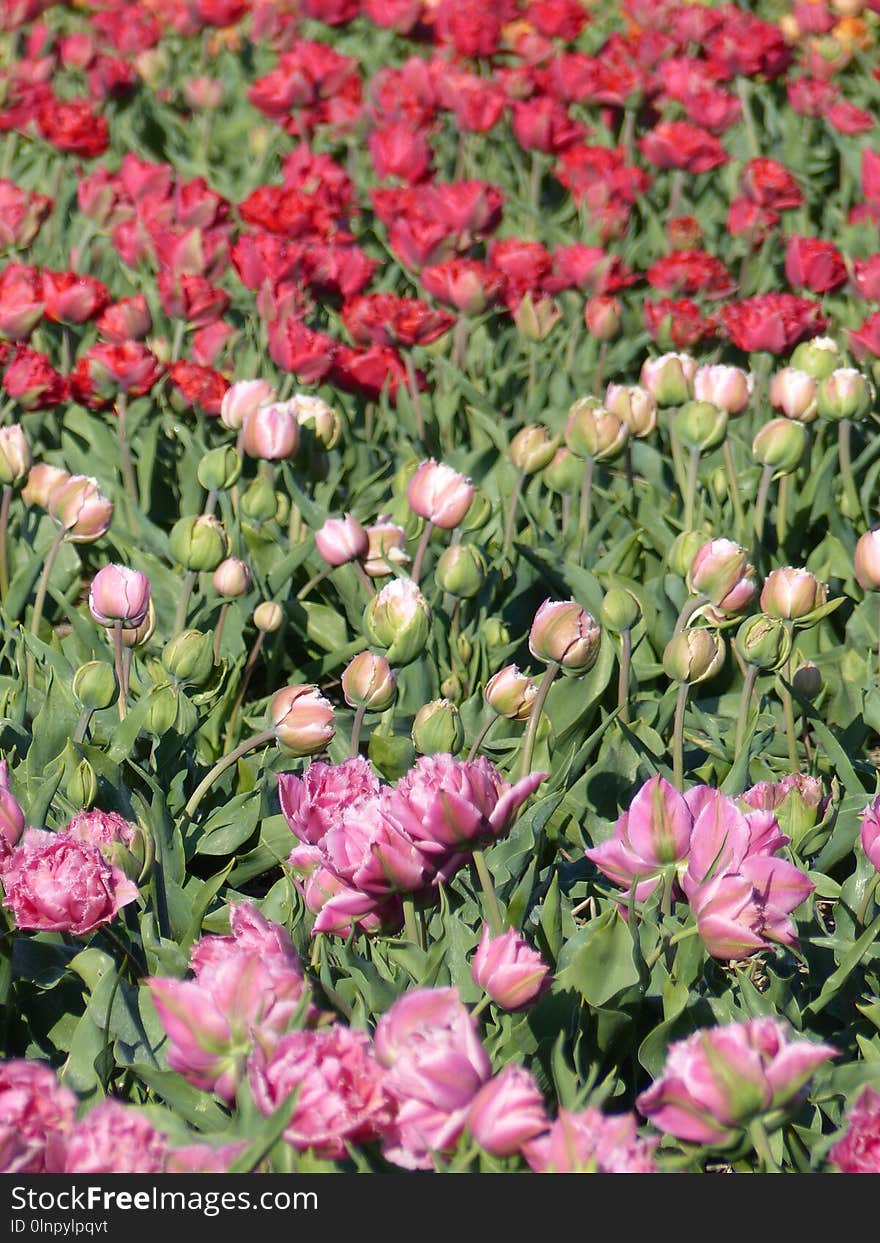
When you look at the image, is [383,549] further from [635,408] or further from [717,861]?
[717,861]

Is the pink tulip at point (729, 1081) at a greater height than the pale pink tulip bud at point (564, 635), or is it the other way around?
the pink tulip at point (729, 1081)

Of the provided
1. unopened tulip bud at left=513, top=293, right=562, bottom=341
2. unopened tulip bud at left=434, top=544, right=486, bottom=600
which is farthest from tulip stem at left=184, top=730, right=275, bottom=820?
unopened tulip bud at left=513, top=293, right=562, bottom=341

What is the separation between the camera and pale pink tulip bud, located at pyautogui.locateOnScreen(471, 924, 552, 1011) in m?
1.24

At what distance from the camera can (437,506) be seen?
2109 millimetres

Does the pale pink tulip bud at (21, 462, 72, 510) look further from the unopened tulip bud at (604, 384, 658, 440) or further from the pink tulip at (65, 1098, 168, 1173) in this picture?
the pink tulip at (65, 1098, 168, 1173)

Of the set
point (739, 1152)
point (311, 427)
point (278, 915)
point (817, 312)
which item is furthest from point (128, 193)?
point (739, 1152)

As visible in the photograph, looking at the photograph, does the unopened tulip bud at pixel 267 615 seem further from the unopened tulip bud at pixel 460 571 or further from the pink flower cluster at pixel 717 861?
the pink flower cluster at pixel 717 861

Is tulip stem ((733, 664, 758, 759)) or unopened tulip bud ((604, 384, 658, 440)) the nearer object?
tulip stem ((733, 664, 758, 759))

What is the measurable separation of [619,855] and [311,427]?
130cm

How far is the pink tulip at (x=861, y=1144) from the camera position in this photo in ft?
3.55

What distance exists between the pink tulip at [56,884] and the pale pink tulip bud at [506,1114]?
473mm

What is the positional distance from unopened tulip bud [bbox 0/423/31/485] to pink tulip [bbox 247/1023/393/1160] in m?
1.34

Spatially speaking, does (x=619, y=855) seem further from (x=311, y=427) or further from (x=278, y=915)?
(x=311, y=427)

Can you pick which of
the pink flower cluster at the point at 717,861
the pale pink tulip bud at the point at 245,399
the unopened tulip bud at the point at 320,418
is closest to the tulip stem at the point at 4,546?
the pale pink tulip bud at the point at 245,399
